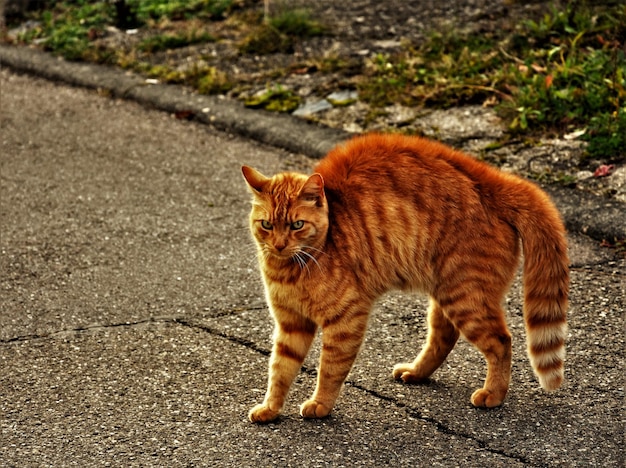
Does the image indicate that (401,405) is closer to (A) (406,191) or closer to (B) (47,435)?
(A) (406,191)

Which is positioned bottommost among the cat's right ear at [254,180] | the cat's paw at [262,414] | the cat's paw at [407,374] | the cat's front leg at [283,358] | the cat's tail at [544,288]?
the cat's paw at [407,374]

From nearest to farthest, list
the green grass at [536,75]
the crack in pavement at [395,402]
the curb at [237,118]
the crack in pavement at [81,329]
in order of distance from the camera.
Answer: the crack in pavement at [395,402], the crack in pavement at [81,329], the curb at [237,118], the green grass at [536,75]

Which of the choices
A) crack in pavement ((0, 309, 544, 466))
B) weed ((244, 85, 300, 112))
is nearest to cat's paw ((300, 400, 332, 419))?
crack in pavement ((0, 309, 544, 466))

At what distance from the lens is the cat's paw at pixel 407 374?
153 inches

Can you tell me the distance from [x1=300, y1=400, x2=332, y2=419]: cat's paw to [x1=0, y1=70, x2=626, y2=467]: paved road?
0.13ft

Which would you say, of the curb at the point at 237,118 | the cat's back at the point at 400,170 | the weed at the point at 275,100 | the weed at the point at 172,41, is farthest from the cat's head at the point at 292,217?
the weed at the point at 172,41

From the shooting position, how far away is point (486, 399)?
12.0ft

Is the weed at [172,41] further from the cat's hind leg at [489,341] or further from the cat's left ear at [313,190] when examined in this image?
the cat's hind leg at [489,341]

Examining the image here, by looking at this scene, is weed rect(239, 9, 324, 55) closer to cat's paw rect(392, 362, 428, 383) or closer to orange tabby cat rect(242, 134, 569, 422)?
orange tabby cat rect(242, 134, 569, 422)

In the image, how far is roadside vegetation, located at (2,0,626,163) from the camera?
19.5 ft

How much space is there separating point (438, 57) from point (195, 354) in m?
3.64

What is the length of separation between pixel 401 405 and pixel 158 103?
4.24 metres

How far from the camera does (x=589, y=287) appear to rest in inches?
180

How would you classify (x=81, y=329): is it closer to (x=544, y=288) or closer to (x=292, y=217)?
(x=292, y=217)
